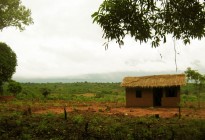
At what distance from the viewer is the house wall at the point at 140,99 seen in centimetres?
3069

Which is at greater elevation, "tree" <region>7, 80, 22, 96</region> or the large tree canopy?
the large tree canopy

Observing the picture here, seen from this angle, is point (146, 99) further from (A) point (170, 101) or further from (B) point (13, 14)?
(B) point (13, 14)

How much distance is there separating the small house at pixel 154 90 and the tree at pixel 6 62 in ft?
40.8

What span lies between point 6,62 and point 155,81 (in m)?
16.1

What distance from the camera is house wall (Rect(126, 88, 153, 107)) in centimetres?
3069

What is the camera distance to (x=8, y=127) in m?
15.0

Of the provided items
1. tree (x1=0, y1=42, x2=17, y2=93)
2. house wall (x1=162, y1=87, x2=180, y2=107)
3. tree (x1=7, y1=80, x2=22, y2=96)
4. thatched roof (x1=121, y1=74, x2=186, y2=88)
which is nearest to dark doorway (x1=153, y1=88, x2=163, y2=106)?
house wall (x1=162, y1=87, x2=180, y2=107)

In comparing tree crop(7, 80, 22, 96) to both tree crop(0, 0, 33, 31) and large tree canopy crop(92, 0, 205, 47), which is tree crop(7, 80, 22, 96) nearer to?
tree crop(0, 0, 33, 31)

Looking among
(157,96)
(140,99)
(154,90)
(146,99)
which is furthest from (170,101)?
(140,99)

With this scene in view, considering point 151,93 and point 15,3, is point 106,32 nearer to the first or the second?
point 151,93

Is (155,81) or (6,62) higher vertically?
(6,62)

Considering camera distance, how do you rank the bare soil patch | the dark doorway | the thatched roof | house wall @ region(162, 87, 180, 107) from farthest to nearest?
the dark doorway → the bare soil patch → house wall @ region(162, 87, 180, 107) → the thatched roof

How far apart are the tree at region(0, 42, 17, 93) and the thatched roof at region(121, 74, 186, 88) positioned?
12.4 metres

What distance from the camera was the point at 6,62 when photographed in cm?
3122
